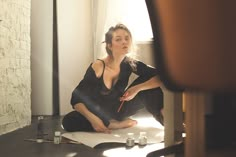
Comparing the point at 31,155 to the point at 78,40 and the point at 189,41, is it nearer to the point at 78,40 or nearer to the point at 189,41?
the point at 189,41

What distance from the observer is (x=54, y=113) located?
2734mm

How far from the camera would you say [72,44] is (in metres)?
2.80

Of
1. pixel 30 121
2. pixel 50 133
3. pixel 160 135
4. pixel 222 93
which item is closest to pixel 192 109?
pixel 222 93

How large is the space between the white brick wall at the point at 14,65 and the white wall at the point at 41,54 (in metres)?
0.42

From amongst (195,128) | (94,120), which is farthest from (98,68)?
(195,128)

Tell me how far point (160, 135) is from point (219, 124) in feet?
1.62

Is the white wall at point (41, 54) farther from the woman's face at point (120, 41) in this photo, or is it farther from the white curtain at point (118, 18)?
the woman's face at point (120, 41)

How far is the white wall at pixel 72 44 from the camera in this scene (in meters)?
2.72

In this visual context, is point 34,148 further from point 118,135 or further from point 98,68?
point 98,68

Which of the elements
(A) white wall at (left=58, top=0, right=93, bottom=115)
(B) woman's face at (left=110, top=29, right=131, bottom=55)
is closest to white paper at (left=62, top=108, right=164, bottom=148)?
(B) woman's face at (left=110, top=29, right=131, bottom=55)

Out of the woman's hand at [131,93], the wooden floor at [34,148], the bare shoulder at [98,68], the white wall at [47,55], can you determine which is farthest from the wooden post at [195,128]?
the white wall at [47,55]

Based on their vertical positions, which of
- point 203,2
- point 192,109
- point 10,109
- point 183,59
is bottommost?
point 10,109

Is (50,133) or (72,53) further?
(72,53)

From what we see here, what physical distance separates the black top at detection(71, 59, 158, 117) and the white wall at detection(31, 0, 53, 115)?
27.4 inches
